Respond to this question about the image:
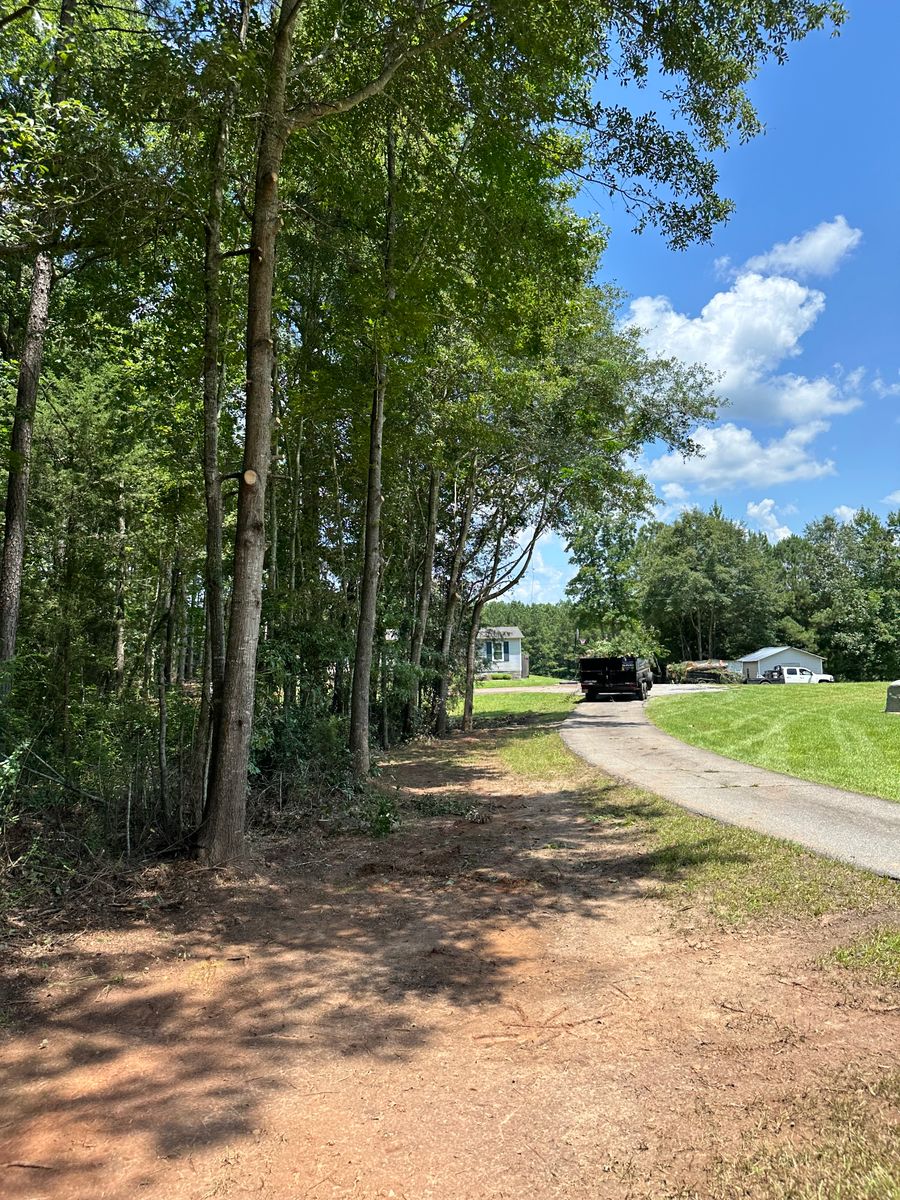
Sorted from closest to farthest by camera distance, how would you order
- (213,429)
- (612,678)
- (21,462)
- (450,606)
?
(213,429)
(21,462)
(450,606)
(612,678)

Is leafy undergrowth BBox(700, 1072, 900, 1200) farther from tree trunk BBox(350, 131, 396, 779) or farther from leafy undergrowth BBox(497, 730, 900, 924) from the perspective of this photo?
tree trunk BBox(350, 131, 396, 779)

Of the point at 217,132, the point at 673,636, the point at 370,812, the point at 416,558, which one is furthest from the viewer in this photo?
the point at 673,636

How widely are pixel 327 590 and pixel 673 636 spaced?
6518 cm

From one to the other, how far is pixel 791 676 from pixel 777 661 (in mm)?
3928

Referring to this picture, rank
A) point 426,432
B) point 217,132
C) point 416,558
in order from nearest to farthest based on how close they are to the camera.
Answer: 1. point 217,132
2. point 426,432
3. point 416,558

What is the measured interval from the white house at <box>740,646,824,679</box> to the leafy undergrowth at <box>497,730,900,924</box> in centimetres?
4993

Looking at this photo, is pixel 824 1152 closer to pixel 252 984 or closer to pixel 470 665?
pixel 252 984

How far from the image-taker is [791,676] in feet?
167

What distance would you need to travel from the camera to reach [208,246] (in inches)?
266

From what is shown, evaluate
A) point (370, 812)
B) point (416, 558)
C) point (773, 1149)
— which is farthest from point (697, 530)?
point (773, 1149)

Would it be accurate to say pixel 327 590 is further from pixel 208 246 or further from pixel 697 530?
pixel 697 530

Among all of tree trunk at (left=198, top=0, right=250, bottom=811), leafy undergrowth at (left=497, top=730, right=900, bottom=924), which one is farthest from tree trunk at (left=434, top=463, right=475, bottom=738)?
tree trunk at (left=198, top=0, right=250, bottom=811)

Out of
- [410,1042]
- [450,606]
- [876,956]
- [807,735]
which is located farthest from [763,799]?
[450,606]

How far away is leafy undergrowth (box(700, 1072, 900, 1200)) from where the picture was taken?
218 cm
